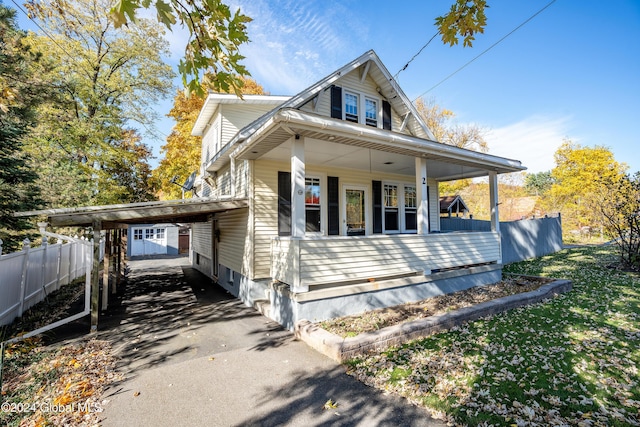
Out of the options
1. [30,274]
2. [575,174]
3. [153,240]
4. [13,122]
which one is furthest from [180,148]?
[575,174]

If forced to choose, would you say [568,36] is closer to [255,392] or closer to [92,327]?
[255,392]

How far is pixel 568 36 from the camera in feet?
26.7

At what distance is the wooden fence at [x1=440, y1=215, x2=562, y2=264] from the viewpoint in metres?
12.5

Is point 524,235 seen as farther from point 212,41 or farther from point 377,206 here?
point 212,41

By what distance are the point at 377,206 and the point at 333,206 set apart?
199 cm

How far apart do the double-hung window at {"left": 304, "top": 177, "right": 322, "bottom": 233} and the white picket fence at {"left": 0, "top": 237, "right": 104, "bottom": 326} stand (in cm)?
519

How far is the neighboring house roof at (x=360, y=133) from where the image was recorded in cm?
533

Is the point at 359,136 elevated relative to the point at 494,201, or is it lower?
elevated

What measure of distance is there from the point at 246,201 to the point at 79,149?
13.9 meters

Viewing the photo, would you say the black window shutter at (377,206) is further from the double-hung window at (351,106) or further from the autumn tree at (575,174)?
the autumn tree at (575,174)

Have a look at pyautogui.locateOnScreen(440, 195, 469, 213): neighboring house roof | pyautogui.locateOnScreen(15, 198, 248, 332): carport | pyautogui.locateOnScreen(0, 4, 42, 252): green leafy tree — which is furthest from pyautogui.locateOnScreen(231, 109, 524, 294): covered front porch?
pyautogui.locateOnScreen(0, 4, 42, 252): green leafy tree

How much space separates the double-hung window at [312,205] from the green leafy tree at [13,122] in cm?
736

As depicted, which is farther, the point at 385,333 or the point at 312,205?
the point at 312,205

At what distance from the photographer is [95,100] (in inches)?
612
